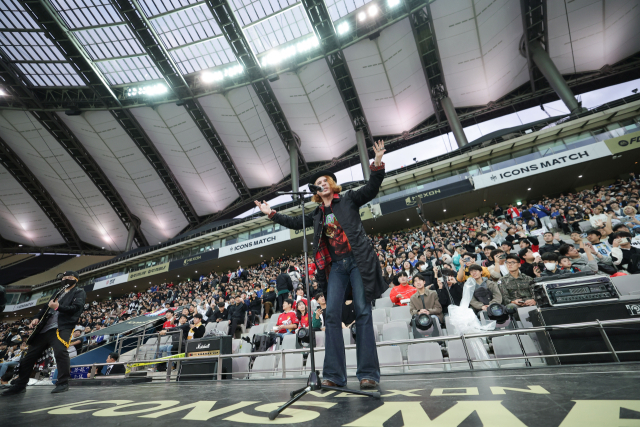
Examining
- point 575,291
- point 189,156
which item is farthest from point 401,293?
point 189,156

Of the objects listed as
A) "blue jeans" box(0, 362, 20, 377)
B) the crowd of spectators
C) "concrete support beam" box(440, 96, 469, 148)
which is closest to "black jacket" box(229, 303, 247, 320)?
the crowd of spectators

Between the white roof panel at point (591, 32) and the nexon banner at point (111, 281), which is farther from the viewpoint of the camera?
the nexon banner at point (111, 281)

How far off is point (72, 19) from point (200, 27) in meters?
6.86

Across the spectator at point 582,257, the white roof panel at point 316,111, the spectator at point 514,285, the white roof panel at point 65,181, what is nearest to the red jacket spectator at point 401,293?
the spectator at point 514,285

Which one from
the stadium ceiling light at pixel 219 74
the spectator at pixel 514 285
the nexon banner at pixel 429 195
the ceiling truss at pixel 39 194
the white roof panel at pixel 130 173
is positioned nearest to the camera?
the spectator at pixel 514 285

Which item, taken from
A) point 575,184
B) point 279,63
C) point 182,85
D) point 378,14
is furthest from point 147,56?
point 575,184

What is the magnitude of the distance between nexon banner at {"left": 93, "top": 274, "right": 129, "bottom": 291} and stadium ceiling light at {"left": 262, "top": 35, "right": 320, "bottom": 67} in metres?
20.1

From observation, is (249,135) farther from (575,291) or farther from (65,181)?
(575,291)

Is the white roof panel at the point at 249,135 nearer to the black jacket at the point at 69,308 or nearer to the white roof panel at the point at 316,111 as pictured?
the white roof panel at the point at 316,111

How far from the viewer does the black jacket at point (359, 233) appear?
1.86 meters

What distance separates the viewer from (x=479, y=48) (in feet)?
55.2

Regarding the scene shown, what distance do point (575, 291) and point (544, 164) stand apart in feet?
44.1

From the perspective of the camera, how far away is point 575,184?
14.8 metres

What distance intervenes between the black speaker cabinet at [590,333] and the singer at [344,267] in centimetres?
186
